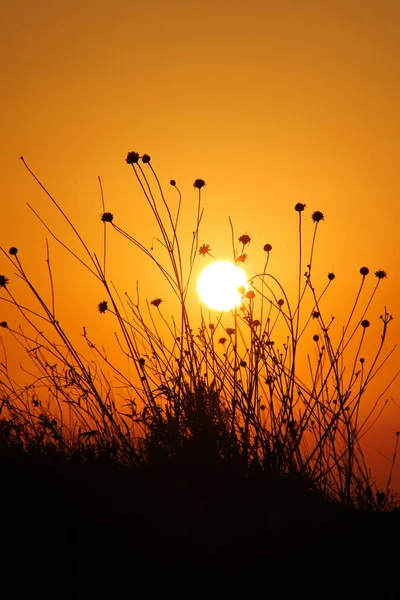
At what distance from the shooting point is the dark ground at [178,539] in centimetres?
244

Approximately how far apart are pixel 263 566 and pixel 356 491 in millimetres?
1361

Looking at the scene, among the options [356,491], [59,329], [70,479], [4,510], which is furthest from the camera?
[59,329]

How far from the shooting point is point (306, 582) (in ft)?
8.04

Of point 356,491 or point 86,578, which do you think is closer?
point 86,578

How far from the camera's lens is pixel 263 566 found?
100 inches

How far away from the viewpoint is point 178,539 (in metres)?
2.73

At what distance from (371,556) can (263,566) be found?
403 millimetres

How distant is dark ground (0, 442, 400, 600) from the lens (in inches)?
96.1

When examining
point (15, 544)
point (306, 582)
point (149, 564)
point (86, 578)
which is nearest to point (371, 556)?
point (306, 582)

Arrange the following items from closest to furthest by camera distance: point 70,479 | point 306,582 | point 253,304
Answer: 1. point 306,582
2. point 70,479
3. point 253,304

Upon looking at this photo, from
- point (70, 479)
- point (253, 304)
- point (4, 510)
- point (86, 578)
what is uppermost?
point (253, 304)

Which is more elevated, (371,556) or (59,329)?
(59,329)

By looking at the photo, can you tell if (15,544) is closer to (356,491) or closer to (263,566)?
(263,566)

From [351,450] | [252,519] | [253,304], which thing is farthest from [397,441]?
[252,519]
